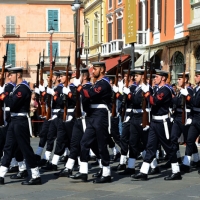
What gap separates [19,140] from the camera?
11633mm

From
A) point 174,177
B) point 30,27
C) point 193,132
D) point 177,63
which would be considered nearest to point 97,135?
point 174,177

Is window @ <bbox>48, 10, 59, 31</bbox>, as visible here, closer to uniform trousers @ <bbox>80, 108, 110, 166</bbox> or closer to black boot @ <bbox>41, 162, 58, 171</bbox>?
black boot @ <bbox>41, 162, 58, 171</bbox>

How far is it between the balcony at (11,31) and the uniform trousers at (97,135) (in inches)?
1840

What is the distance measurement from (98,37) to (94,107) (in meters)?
33.0

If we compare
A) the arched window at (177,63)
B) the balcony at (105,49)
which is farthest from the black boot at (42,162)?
the balcony at (105,49)

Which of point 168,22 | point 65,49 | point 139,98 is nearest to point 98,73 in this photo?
point 139,98

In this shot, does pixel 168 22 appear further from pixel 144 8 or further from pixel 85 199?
pixel 85 199

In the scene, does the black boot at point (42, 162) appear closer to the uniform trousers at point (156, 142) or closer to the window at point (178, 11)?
the uniform trousers at point (156, 142)

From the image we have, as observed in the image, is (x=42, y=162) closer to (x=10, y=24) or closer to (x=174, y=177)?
(x=174, y=177)

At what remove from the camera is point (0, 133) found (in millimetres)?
12680

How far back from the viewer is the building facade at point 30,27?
5744 cm

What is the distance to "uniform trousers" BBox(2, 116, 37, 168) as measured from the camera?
457 inches

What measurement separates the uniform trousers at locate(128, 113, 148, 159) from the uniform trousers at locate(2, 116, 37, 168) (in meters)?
2.15

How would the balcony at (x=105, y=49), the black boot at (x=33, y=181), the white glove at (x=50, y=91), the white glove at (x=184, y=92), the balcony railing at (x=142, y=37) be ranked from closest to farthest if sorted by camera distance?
the black boot at (x=33, y=181) → the white glove at (x=184, y=92) → the white glove at (x=50, y=91) → the balcony railing at (x=142, y=37) → the balcony at (x=105, y=49)
